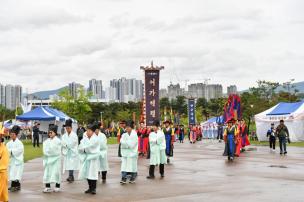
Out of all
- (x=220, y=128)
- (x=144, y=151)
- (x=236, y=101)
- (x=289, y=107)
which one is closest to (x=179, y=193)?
(x=144, y=151)

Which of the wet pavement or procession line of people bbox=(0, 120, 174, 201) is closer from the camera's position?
the wet pavement

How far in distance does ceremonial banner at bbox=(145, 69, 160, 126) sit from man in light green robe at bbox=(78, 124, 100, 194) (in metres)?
17.0

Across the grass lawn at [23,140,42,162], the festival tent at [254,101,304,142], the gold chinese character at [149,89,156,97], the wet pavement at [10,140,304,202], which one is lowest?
the wet pavement at [10,140,304,202]

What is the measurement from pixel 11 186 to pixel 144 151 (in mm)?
12091

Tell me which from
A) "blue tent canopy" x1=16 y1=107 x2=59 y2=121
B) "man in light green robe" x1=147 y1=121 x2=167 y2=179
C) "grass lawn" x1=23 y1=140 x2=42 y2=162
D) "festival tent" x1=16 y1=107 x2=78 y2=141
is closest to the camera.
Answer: "man in light green robe" x1=147 y1=121 x2=167 y2=179

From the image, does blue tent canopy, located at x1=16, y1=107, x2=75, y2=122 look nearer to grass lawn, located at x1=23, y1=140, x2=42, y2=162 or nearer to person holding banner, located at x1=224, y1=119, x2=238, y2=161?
grass lawn, located at x1=23, y1=140, x2=42, y2=162

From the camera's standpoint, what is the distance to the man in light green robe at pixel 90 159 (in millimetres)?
10867

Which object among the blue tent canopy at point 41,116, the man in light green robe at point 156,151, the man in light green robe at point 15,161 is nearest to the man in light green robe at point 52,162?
the man in light green robe at point 15,161

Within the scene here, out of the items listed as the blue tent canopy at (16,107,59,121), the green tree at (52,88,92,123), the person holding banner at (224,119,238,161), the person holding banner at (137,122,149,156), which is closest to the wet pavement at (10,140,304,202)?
the person holding banner at (224,119,238,161)

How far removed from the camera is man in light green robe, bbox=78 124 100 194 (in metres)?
10.9

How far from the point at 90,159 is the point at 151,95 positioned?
17.4 meters

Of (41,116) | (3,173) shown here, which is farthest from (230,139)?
(41,116)

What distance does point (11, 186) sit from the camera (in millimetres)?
11875

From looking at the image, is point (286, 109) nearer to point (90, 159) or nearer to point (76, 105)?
point (90, 159)
